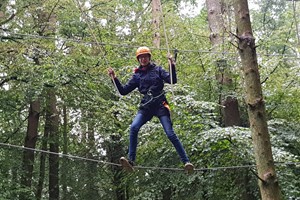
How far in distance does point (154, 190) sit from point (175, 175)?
1.40 ft

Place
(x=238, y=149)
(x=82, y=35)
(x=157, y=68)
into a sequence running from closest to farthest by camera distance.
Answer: (x=157, y=68)
(x=238, y=149)
(x=82, y=35)

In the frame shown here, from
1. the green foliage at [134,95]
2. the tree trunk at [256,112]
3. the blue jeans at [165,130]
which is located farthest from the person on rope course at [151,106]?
the tree trunk at [256,112]

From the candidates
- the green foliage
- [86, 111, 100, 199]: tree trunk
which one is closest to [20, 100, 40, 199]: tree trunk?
the green foliage

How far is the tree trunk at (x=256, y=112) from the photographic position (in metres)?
3.09

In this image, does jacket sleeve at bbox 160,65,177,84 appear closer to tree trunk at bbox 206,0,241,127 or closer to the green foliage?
the green foliage

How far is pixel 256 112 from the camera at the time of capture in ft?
10.7

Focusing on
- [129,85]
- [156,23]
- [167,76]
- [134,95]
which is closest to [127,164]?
[129,85]

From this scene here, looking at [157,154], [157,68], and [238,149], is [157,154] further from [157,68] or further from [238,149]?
[157,68]

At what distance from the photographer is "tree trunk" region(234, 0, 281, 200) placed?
3.09 meters

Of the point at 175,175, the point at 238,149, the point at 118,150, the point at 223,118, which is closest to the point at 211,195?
the point at 175,175

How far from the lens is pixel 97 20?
32.9 ft

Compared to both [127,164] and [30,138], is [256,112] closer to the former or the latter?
[127,164]

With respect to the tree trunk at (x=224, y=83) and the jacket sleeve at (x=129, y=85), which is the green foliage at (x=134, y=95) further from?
the jacket sleeve at (x=129, y=85)

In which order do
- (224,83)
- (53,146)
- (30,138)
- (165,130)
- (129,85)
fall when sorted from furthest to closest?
(53,146) → (30,138) → (224,83) → (129,85) → (165,130)
